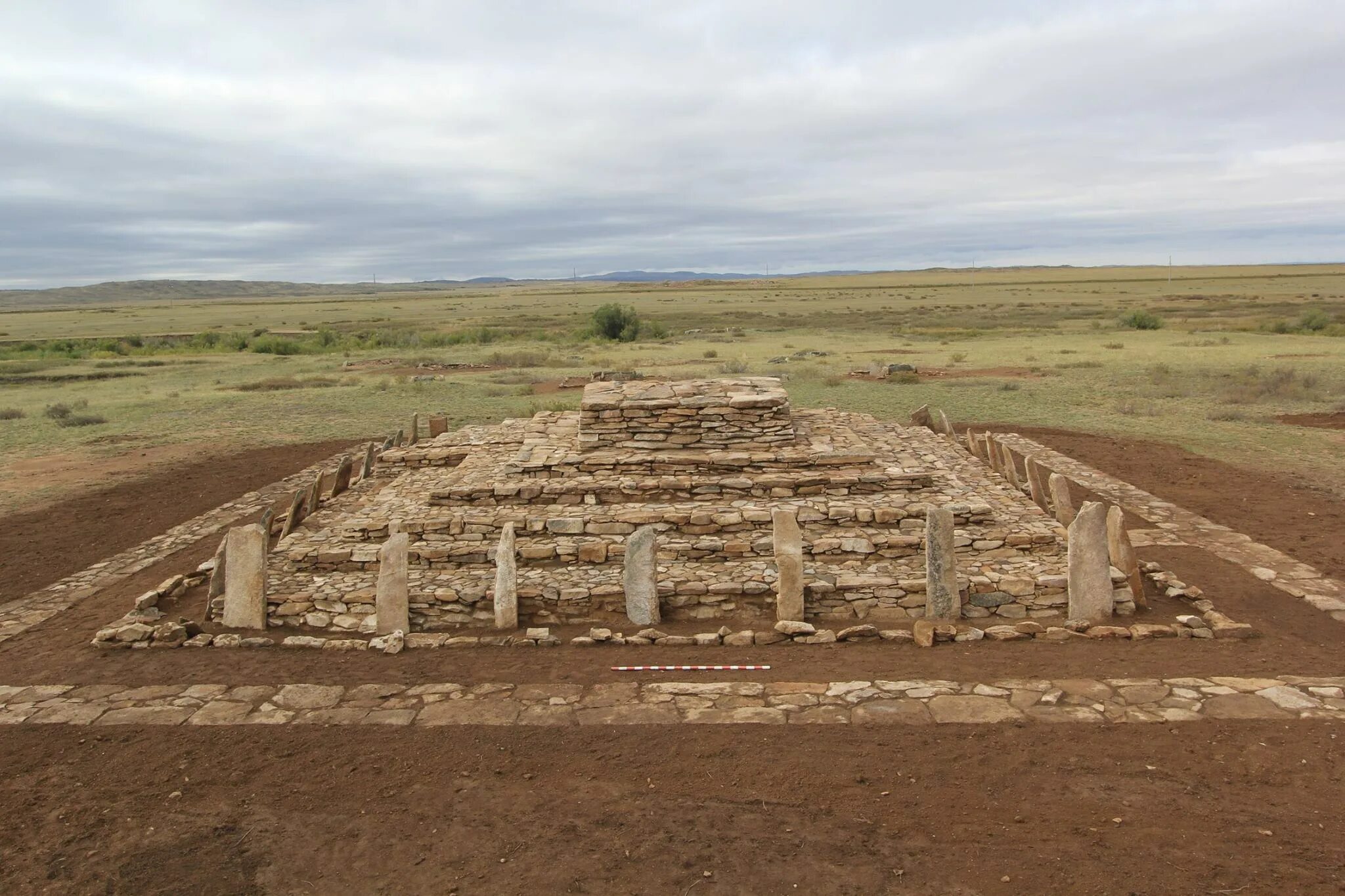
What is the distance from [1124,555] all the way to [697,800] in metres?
5.35

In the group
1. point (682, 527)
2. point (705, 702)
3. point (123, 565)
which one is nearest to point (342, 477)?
point (123, 565)

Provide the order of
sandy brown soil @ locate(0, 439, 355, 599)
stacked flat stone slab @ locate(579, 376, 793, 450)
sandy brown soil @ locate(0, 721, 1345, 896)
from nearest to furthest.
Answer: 1. sandy brown soil @ locate(0, 721, 1345, 896)
2. sandy brown soil @ locate(0, 439, 355, 599)
3. stacked flat stone slab @ locate(579, 376, 793, 450)

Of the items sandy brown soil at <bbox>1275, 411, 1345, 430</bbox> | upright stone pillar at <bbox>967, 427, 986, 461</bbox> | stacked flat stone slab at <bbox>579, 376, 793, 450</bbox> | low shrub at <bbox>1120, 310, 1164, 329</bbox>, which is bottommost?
sandy brown soil at <bbox>1275, 411, 1345, 430</bbox>

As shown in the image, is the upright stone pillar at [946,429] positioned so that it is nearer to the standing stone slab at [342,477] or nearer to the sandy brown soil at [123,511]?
the standing stone slab at [342,477]

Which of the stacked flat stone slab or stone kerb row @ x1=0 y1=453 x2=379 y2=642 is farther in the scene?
the stacked flat stone slab

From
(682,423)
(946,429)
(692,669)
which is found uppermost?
(682,423)

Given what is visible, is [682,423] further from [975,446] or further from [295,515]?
[975,446]

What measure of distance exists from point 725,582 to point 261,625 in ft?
14.8

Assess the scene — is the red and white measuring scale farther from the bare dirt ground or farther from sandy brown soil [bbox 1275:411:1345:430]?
sandy brown soil [bbox 1275:411:1345:430]

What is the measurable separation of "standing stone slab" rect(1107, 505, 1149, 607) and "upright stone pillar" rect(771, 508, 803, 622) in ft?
9.97

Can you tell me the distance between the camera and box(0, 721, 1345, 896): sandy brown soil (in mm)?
4637

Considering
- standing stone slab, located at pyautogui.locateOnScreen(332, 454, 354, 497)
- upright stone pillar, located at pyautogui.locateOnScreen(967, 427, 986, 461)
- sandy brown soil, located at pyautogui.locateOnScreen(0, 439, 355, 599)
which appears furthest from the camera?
upright stone pillar, located at pyautogui.locateOnScreen(967, 427, 986, 461)

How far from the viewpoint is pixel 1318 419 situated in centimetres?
1805

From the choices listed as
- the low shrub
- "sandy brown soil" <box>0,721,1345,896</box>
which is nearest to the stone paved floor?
"sandy brown soil" <box>0,721,1345,896</box>
